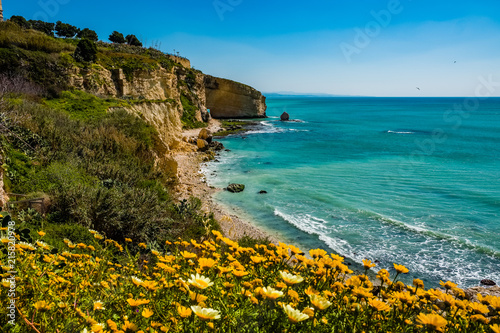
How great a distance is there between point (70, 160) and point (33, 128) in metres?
2.01

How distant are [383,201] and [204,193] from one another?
45.4 ft

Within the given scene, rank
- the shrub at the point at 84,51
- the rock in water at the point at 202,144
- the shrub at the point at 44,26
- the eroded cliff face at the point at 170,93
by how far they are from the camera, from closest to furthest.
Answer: the eroded cliff face at the point at 170,93
the shrub at the point at 84,51
the rock in water at the point at 202,144
the shrub at the point at 44,26

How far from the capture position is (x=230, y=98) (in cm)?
7744

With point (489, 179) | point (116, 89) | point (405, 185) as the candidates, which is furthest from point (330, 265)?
point (116, 89)

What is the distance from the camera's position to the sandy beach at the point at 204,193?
53.6 ft

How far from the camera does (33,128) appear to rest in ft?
36.3

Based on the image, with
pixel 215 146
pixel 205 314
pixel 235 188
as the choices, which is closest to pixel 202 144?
pixel 215 146

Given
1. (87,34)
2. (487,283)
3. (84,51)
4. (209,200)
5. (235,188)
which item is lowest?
(487,283)

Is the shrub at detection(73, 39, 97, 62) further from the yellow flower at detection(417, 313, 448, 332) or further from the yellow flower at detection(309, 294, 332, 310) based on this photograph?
the yellow flower at detection(417, 313, 448, 332)

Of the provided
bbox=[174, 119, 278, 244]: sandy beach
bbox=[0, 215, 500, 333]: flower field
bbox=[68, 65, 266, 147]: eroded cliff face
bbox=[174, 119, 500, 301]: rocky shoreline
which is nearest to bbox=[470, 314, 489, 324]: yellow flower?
bbox=[0, 215, 500, 333]: flower field

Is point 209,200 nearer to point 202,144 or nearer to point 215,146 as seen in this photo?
point 202,144

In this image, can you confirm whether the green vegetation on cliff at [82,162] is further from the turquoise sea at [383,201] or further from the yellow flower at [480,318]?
the turquoise sea at [383,201]

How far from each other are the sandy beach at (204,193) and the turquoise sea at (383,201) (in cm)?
93

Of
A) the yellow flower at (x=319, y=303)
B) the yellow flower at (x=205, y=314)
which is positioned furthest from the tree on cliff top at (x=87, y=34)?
the yellow flower at (x=319, y=303)
